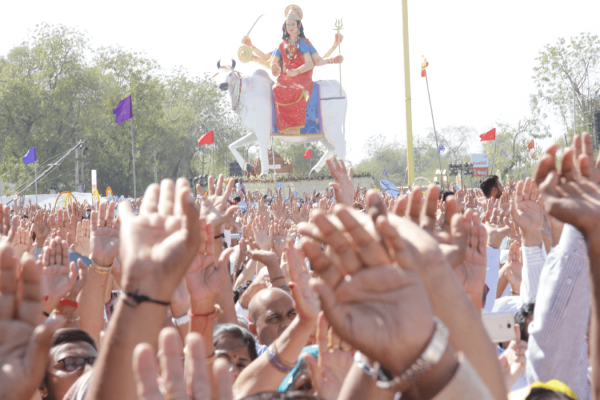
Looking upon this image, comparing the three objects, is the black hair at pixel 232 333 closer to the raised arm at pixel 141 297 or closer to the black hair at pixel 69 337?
the black hair at pixel 69 337

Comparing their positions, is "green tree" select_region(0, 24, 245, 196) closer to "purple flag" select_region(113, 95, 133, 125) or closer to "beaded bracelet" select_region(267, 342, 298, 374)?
"purple flag" select_region(113, 95, 133, 125)

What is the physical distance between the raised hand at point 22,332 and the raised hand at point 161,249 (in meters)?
0.22

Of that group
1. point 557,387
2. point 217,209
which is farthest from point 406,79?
point 557,387

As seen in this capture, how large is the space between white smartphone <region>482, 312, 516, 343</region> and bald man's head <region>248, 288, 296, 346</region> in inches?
54.2

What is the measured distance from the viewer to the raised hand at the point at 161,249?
1486 mm

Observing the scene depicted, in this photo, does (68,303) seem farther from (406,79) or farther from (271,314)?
(406,79)

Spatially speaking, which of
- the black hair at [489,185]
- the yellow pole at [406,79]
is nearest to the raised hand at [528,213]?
the black hair at [489,185]

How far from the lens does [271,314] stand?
131 inches

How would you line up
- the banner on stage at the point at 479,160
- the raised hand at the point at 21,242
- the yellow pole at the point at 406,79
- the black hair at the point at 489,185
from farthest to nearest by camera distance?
1. the banner on stage at the point at 479,160
2. the yellow pole at the point at 406,79
3. the black hair at the point at 489,185
4. the raised hand at the point at 21,242

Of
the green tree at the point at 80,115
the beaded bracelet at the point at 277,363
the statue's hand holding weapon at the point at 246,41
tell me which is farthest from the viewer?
the green tree at the point at 80,115

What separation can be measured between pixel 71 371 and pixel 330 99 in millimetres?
21975

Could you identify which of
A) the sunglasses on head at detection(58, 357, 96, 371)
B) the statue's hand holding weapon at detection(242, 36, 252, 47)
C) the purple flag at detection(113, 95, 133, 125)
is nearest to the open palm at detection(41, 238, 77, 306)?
the sunglasses on head at detection(58, 357, 96, 371)

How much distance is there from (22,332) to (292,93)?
72.1ft

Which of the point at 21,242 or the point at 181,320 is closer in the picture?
the point at 181,320
